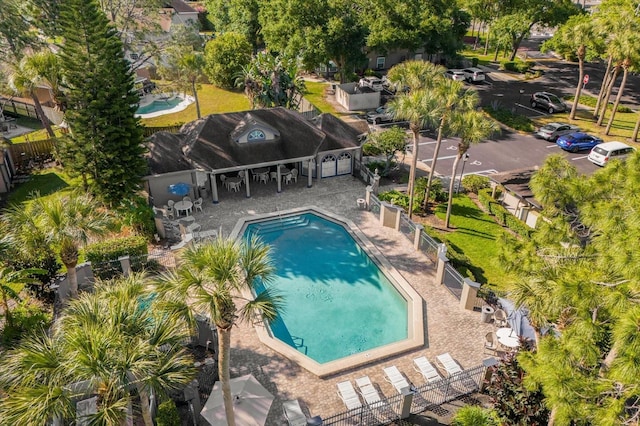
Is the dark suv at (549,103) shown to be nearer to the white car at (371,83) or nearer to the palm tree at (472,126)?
the white car at (371,83)

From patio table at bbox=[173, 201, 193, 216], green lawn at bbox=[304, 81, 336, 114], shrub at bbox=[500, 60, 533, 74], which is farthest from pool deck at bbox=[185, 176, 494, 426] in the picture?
shrub at bbox=[500, 60, 533, 74]

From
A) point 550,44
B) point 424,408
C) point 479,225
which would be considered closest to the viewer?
point 424,408

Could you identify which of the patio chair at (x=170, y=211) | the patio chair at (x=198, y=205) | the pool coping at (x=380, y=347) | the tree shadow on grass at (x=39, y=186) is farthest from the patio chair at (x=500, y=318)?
the tree shadow on grass at (x=39, y=186)

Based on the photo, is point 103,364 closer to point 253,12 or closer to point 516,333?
point 516,333

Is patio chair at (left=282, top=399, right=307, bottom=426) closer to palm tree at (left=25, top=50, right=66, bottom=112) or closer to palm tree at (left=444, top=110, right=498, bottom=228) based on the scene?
palm tree at (left=444, top=110, right=498, bottom=228)

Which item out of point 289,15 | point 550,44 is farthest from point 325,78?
point 550,44

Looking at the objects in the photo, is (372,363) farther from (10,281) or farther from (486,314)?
(10,281)
